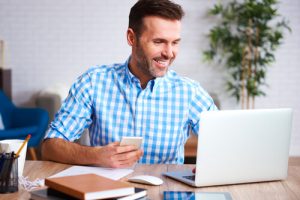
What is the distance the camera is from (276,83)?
5.97m

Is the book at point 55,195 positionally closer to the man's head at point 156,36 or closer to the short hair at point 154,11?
the man's head at point 156,36

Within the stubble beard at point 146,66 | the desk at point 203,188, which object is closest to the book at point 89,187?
the desk at point 203,188

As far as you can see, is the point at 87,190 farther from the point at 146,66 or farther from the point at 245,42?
the point at 245,42

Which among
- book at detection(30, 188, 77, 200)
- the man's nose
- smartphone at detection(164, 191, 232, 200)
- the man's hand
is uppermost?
the man's nose

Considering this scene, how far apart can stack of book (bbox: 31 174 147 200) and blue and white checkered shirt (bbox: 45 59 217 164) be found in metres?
0.82

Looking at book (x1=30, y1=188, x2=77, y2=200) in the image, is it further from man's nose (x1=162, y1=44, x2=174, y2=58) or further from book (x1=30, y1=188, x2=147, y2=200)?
man's nose (x1=162, y1=44, x2=174, y2=58)

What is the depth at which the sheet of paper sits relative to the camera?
6.68 feet

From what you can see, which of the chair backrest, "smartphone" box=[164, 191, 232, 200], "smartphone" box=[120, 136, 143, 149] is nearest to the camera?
"smartphone" box=[164, 191, 232, 200]

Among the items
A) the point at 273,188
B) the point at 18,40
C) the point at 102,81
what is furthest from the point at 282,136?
the point at 18,40

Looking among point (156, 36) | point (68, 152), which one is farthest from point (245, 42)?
point (68, 152)

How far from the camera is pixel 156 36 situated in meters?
2.50

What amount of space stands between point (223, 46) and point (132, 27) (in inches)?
132

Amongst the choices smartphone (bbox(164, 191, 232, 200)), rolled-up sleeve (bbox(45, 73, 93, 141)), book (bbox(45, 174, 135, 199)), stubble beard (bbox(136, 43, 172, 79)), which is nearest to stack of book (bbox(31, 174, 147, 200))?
book (bbox(45, 174, 135, 199))

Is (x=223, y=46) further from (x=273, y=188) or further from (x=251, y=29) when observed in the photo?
(x=273, y=188)
